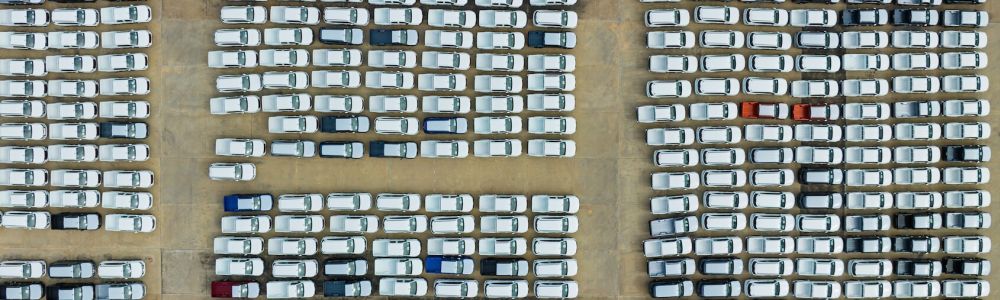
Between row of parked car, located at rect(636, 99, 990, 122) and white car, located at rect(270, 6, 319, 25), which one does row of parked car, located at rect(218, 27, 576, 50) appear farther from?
row of parked car, located at rect(636, 99, 990, 122)

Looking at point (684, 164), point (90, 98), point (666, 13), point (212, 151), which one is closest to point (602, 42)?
point (666, 13)

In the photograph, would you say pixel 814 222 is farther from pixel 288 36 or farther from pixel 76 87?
pixel 76 87

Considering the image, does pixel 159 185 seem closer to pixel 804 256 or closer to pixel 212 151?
pixel 212 151

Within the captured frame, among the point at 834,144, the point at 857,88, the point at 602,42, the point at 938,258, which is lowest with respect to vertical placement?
the point at 938,258

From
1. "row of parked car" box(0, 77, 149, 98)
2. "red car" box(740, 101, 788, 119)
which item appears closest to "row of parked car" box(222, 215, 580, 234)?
"row of parked car" box(0, 77, 149, 98)

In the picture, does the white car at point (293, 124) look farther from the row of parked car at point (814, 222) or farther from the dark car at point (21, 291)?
the row of parked car at point (814, 222)

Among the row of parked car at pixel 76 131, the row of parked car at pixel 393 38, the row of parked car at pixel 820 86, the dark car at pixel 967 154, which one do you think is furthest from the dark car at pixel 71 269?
the dark car at pixel 967 154
